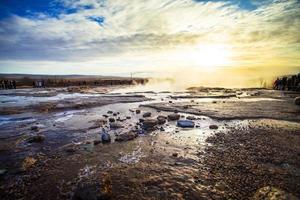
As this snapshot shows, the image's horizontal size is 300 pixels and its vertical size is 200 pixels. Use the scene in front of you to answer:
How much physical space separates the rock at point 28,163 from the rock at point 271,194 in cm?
679

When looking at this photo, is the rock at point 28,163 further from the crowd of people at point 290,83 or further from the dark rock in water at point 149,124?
the crowd of people at point 290,83

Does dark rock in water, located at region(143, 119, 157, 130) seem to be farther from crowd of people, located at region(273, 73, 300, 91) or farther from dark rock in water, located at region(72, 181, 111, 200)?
crowd of people, located at region(273, 73, 300, 91)

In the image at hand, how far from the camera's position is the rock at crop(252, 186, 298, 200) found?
421 cm

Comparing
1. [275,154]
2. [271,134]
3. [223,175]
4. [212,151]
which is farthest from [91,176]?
[271,134]

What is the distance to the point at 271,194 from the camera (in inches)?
173

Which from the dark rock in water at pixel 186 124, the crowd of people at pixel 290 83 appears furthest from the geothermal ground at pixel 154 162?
the crowd of people at pixel 290 83

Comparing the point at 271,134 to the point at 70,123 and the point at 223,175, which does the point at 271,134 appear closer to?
the point at 223,175

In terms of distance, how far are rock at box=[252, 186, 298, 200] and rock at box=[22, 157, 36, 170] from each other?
6.79 meters

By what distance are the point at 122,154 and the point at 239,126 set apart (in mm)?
7126

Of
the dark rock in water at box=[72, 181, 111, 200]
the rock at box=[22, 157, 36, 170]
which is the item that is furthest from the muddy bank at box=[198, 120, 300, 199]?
the rock at box=[22, 157, 36, 170]

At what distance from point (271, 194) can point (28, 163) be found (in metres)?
7.33

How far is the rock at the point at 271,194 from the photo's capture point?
13.8 ft

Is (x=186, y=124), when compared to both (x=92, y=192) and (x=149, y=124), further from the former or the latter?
(x=92, y=192)

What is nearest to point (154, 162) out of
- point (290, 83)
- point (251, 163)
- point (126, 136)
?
point (126, 136)
